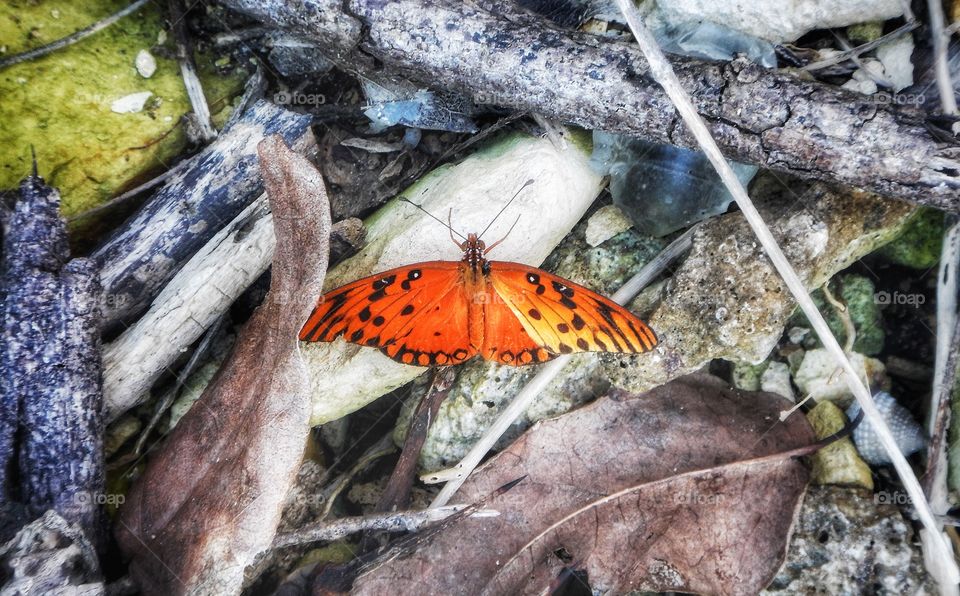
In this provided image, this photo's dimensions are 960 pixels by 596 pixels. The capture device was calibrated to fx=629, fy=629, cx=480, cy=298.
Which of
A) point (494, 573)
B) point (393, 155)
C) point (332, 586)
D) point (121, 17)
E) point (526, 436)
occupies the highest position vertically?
point (121, 17)

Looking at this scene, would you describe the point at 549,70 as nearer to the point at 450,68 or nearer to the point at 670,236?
the point at 450,68

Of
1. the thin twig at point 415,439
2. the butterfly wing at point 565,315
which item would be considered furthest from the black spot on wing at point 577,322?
the thin twig at point 415,439

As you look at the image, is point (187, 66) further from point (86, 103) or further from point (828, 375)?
point (828, 375)

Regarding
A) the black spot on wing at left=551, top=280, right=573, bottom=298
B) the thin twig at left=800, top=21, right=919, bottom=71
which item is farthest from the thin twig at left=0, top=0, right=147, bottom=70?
the thin twig at left=800, top=21, right=919, bottom=71

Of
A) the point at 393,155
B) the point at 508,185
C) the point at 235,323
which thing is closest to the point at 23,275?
the point at 235,323

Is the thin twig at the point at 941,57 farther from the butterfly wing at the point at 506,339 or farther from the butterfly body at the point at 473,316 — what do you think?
the butterfly wing at the point at 506,339

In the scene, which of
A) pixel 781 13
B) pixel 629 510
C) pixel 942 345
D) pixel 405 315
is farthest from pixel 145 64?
pixel 942 345
